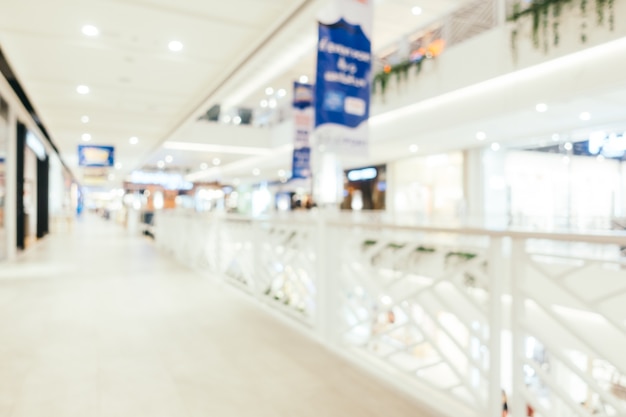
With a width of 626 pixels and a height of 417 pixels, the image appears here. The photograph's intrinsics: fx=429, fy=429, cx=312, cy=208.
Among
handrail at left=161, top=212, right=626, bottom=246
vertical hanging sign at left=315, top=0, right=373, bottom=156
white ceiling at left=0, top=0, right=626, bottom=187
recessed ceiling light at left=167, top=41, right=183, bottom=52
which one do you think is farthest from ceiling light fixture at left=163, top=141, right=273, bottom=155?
handrail at left=161, top=212, right=626, bottom=246

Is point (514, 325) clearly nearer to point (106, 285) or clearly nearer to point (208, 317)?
point (208, 317)

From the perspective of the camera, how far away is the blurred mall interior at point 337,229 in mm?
2260

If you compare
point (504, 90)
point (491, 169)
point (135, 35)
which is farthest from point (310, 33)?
point (491, 169)

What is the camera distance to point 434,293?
2379mm

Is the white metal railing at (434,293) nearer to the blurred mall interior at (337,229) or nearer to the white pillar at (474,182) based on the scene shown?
the blurred mall interior at (337,229)

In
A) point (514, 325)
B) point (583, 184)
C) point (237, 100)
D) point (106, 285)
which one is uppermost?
point (237, 100)

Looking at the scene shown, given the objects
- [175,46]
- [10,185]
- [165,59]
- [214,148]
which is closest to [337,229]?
[175,46]

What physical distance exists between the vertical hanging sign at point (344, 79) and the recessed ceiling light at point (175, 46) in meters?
2.16

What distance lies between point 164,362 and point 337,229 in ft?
5.03

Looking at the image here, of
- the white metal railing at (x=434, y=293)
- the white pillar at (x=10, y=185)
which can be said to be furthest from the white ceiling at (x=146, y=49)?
the white metal railing at (x=434, y=293)

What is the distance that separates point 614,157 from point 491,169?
3.25 m

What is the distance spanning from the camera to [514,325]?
1.94 m

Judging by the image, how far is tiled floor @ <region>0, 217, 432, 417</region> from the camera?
2.24 m

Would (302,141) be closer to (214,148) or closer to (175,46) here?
(175,46)
